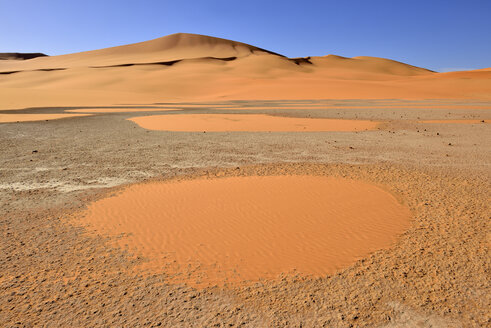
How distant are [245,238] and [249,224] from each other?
1.68ft

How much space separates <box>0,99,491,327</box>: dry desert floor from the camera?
3.53 m

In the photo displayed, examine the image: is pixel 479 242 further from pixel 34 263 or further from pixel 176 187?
pixel 34 263

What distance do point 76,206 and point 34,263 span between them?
2096 millimetres

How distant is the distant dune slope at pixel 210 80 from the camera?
4762 cm

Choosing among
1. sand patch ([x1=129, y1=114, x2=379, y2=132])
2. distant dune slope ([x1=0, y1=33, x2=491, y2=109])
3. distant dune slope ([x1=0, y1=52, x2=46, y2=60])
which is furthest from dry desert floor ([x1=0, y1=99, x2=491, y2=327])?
distant dune slope ([x1=0, y1=52, x2=46, y2=60])

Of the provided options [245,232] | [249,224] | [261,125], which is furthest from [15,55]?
[245,232]

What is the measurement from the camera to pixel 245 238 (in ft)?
17.1

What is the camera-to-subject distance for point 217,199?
22.5 feet

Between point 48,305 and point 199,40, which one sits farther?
point 199,40

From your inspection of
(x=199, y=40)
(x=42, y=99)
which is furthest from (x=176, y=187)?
(x=199, y=40)

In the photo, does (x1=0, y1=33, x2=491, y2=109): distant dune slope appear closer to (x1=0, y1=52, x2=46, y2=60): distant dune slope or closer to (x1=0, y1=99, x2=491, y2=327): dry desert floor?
(x1=0, y1=99, x2=491, y2=327): dry desert floor

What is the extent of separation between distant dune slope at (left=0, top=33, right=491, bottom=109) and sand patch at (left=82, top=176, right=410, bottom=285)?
98.5 feet

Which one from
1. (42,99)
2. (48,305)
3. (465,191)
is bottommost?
(48,305)

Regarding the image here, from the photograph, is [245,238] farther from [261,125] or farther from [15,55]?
[15,55]
